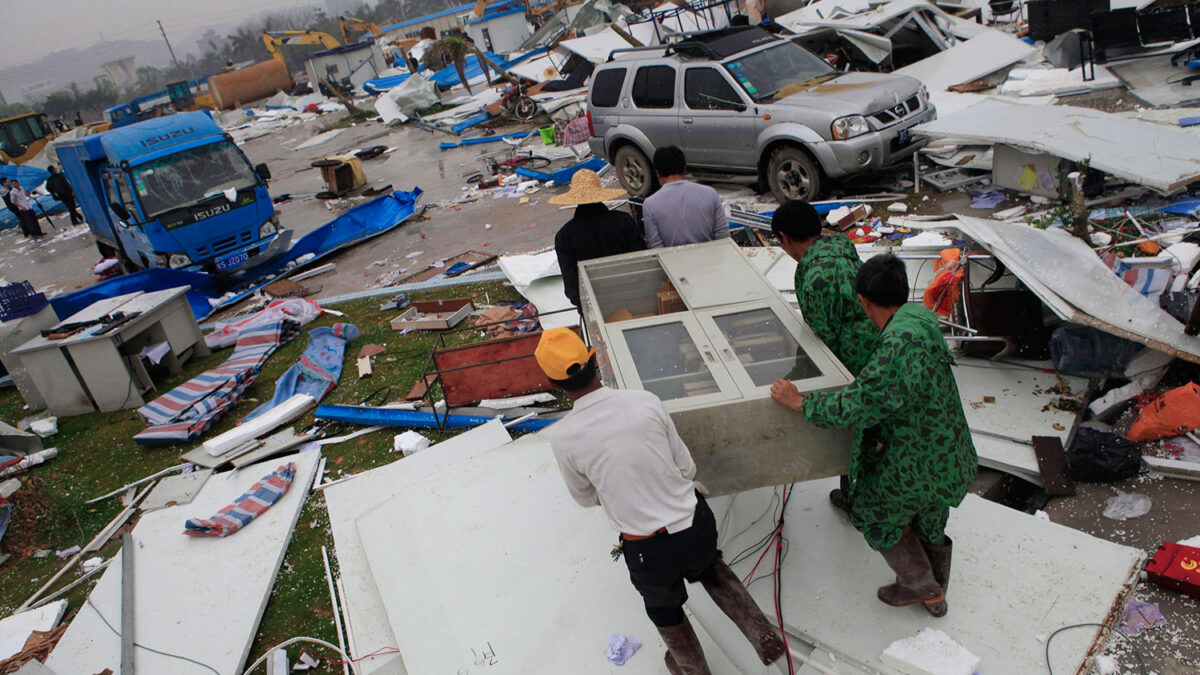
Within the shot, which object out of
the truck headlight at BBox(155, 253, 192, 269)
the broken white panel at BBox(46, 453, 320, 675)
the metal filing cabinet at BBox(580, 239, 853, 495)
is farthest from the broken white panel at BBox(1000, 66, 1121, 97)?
the truck headlight at BBox(155, 253, 192, 269)

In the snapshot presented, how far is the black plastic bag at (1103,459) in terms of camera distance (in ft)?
12.6

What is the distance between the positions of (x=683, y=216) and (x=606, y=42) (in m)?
16.3

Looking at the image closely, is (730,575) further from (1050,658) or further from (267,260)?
(267,260)

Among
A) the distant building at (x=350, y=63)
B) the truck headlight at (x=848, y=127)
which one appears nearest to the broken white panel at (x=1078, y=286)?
the truck headlight at (x=848, y=127)

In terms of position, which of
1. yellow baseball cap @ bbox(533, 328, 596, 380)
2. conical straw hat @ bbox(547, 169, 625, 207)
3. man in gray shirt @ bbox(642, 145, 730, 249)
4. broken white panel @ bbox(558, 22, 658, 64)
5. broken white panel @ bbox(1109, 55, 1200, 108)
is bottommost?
broken white panel @ bbox(1109, 55, 1200, 108)

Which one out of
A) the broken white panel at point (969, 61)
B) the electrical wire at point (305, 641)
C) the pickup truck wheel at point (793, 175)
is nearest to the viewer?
the electrical wire at point (305, 641)

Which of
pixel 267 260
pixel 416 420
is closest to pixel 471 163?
pixel 267 260

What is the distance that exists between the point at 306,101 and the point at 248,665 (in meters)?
A: 36.0

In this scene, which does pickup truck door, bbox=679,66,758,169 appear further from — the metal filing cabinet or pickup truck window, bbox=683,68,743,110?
the metal filing cabinet

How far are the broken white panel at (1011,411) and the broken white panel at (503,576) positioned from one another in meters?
2.05

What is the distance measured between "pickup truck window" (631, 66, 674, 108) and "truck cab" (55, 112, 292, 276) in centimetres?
622

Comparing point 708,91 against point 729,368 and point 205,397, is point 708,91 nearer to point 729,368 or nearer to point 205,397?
point 205,397

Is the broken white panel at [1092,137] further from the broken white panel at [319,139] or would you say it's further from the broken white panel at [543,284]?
the broken white panel at [319,139]

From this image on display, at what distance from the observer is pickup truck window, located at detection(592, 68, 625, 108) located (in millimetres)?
10398
